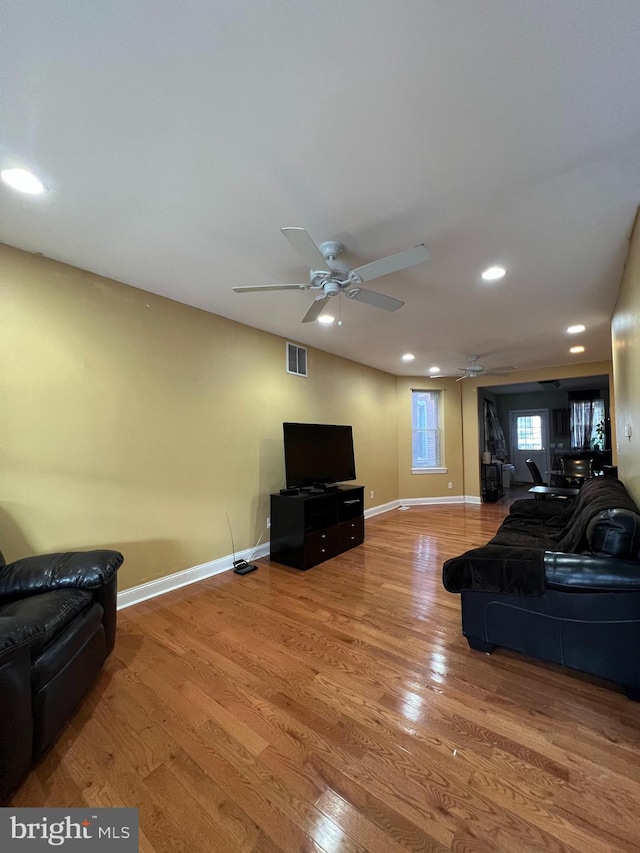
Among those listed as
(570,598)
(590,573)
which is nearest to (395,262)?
(590,573)

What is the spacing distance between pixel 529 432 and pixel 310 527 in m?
8.41

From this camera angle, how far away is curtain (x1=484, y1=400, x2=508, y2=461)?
7848 mm

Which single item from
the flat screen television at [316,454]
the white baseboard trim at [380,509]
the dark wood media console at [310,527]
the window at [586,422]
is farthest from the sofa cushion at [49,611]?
the window at [586,422]

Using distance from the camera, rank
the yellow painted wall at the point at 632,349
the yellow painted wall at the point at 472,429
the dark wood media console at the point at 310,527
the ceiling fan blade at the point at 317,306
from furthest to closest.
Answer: the yellow painted wall at the point at 472,429, the dark wood media console at the point at 310,527, the ceiling fan blade at the point at 317,306, the yellow painted wall at the point at 632,349

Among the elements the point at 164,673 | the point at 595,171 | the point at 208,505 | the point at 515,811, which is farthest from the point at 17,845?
the point at 595,171

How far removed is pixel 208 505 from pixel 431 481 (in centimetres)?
505

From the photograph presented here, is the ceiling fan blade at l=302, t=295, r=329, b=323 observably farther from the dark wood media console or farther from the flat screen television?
the dark wood media console

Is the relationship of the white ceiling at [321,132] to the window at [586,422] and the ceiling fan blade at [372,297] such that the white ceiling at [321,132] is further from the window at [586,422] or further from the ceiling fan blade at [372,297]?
the window at [586,422]

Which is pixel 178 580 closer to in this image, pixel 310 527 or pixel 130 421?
pixel 310 527

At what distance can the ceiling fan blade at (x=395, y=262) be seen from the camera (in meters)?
1.89

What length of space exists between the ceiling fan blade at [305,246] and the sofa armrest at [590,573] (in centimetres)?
213

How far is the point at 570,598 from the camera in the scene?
183cm

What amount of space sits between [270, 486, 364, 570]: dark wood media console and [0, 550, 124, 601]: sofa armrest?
1.96 metres

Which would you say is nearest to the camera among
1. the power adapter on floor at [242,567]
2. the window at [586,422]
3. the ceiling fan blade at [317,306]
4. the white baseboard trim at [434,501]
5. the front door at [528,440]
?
the ceiling fan blade at [317,306]
